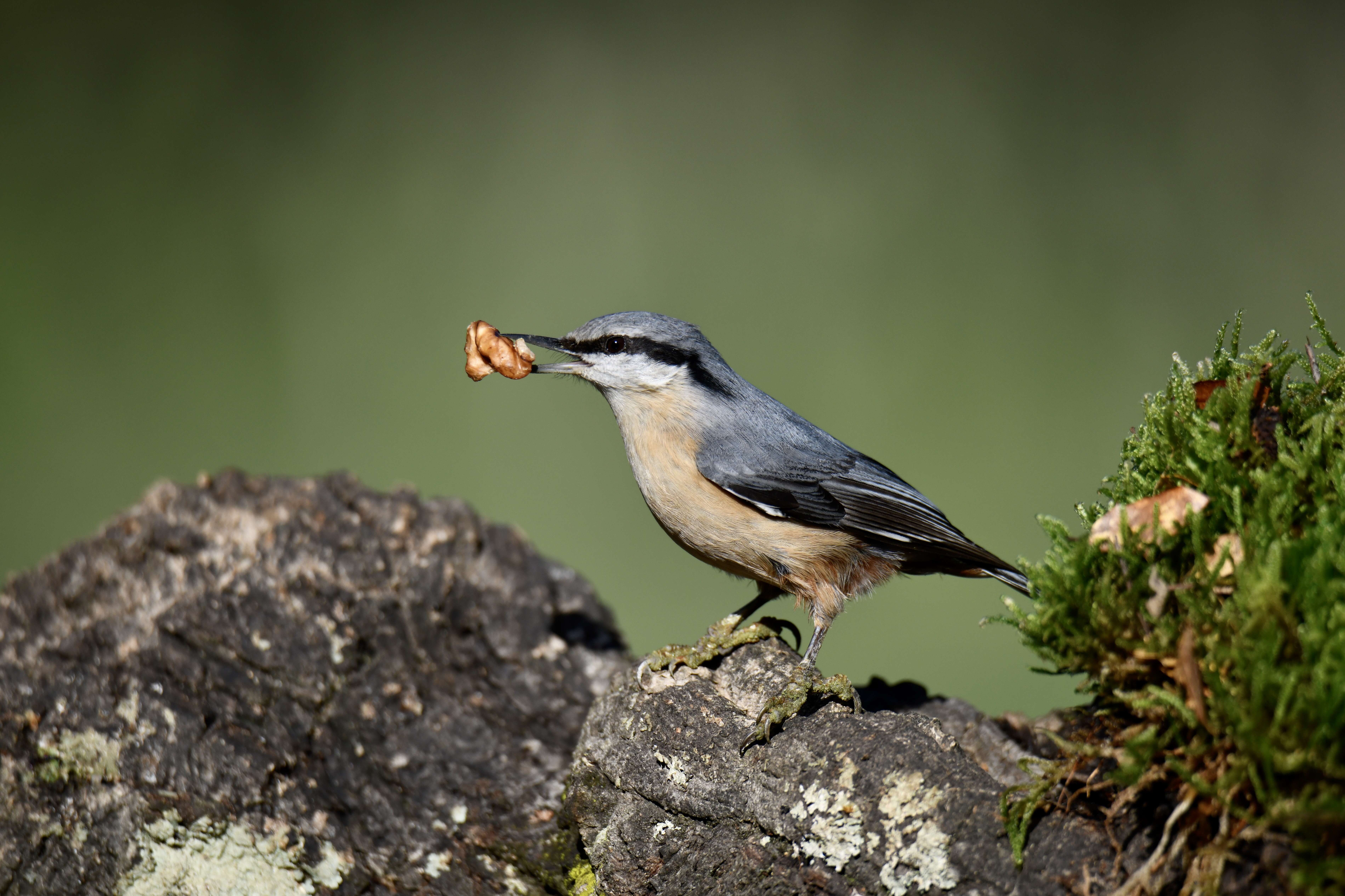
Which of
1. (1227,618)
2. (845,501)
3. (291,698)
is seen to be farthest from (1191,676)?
(291,698)

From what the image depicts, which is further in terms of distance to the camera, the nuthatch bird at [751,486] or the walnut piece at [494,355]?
the walnut piece at [494,355]

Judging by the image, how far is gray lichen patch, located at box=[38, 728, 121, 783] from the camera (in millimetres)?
1832

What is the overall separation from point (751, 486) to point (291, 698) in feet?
4.14

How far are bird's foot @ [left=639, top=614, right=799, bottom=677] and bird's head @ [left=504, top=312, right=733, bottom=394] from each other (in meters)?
0.72

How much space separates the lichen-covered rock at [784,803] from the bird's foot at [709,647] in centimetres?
2

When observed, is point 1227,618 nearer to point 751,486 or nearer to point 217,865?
point 751,486

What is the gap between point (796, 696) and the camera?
1755 mm

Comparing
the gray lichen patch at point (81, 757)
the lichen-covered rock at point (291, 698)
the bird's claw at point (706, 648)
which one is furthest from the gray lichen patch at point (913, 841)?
the gray lichen patch at point (81, 757)

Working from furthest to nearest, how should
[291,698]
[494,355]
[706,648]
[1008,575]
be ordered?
[494,355], [1008,575], [291,698], [706,648]

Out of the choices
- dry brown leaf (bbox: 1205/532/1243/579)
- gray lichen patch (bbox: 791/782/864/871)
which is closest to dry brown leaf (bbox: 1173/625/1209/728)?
dry brown leaf (bbox: 1205/532/1243/579)

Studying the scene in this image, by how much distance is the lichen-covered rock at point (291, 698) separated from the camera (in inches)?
71.0

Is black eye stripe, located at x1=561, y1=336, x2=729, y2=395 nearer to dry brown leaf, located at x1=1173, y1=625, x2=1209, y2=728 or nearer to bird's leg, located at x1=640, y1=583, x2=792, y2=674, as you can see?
bird's leg, located at x1=640, y1=583, x2=792, y2=674

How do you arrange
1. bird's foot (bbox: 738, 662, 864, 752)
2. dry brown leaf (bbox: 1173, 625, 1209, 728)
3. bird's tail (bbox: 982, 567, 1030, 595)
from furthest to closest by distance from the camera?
bird's tail (bbox: 982, 567, 1030, 595), bird's foot (bbox: 738, 662, 864, 752), dry brown leaf (bbox: 1173, 625, 1209, 728)

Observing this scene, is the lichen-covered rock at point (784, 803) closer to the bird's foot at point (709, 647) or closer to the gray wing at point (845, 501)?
the bird's foot at point (709, 647)
